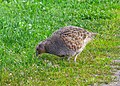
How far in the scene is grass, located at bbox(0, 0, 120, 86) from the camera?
9.66 meters

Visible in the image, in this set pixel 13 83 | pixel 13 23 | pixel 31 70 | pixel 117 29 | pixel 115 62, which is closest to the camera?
pixel 13 83

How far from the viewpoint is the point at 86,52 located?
11453 millimetres

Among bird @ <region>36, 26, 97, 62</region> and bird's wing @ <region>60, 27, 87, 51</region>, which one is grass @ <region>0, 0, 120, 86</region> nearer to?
bird @ <region>36, 26, 97, 62</region>

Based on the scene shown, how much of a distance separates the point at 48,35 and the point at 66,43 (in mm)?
1847

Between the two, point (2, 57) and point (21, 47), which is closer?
point (2, 57)

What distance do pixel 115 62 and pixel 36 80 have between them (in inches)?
79.7

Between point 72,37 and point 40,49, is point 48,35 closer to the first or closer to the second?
point 40,49

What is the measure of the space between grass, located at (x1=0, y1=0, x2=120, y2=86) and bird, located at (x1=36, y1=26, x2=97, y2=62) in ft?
0.63

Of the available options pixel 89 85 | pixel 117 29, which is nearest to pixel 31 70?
pixel 89 85

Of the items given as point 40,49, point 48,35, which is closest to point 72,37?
point 40,49

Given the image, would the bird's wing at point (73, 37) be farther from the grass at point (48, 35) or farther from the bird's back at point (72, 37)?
the grass at point (48, 35)

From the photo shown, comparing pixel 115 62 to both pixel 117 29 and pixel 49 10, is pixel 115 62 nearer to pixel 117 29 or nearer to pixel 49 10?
pixel 117 29

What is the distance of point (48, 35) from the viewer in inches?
483

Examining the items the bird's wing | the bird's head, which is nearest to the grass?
the bird's head
